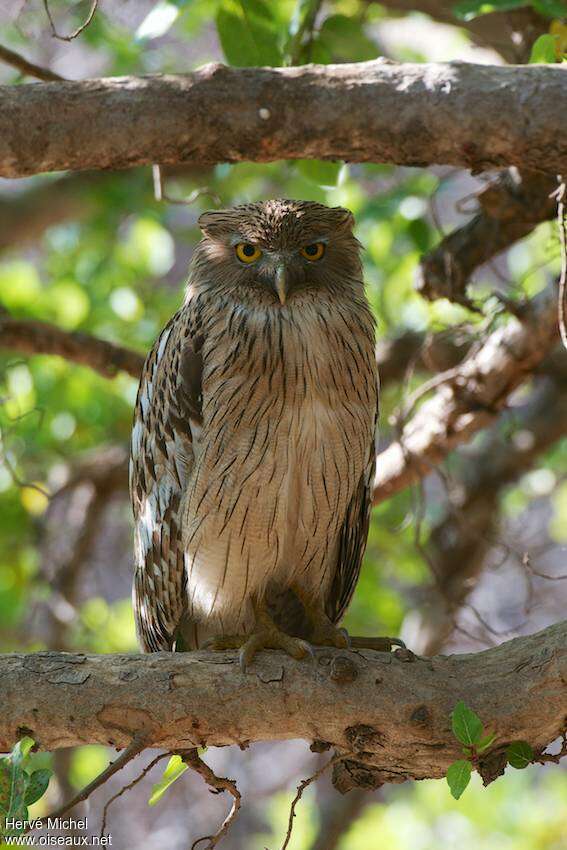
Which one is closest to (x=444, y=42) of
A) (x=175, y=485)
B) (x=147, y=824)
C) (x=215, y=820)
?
(x=175, y=485)

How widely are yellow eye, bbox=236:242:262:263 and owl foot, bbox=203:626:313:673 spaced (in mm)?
983

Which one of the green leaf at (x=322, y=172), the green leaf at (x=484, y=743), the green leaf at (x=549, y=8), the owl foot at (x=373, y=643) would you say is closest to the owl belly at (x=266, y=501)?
the owl foot at (x=373, y=643)

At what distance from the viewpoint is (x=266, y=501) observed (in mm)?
2779

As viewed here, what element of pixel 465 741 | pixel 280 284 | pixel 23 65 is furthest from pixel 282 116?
pixel 465 741

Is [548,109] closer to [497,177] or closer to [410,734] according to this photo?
[497,177]

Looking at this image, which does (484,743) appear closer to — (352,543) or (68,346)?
(352,543)

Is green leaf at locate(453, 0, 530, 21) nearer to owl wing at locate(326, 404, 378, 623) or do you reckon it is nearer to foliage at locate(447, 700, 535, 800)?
owl wing at locate(326, 404, 378, 623)

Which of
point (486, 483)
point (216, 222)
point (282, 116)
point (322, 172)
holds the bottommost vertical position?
point (486, 483)

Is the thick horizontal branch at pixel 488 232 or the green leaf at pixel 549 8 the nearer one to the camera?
the green leaf at pixel 549 8

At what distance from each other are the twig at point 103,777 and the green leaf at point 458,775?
65 cm

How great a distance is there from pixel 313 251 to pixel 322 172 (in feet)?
1.06

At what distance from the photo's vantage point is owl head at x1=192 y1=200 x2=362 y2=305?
Answer: 2.87m

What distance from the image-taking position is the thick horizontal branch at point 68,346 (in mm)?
3818

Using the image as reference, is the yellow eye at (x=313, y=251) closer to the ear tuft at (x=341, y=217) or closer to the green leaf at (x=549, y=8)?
the ear tuft at (x=341, y=217)
